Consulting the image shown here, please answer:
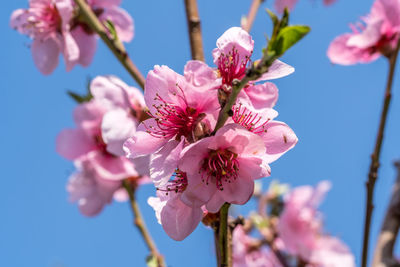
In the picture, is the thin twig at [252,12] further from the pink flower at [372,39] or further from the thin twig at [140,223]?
the thin twig at [140,223]

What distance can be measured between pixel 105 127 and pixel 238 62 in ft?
2.51

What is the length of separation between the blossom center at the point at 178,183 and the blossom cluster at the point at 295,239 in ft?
6.83

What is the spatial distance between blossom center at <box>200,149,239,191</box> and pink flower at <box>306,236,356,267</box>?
2494mm

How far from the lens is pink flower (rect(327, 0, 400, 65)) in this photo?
→ 1.87 meters

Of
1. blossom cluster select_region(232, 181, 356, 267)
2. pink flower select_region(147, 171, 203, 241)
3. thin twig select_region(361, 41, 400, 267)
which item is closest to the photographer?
pink flower select_region(147, 171, 203, 241)

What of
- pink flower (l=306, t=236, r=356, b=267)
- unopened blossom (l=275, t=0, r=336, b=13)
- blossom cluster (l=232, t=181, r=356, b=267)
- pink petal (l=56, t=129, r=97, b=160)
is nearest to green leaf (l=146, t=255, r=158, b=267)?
pink petal (l=56, t=129, r=97, b=160)

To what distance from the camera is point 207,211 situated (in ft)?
3.69

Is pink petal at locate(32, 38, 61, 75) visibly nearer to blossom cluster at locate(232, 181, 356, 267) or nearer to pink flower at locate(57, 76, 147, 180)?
pink flower at locate(57, 76, 147, 180)

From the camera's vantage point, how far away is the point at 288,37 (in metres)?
0.85

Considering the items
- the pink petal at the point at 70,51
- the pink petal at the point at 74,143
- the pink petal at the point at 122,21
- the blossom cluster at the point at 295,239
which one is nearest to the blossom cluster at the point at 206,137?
the pink petal at the point at 70,51

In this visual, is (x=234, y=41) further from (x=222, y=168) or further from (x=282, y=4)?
(x=282, y=4)

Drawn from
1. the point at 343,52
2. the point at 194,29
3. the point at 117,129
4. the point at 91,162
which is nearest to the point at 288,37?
the point at 194,29

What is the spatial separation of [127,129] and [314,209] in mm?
2245

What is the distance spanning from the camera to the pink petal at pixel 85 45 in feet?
6.70
